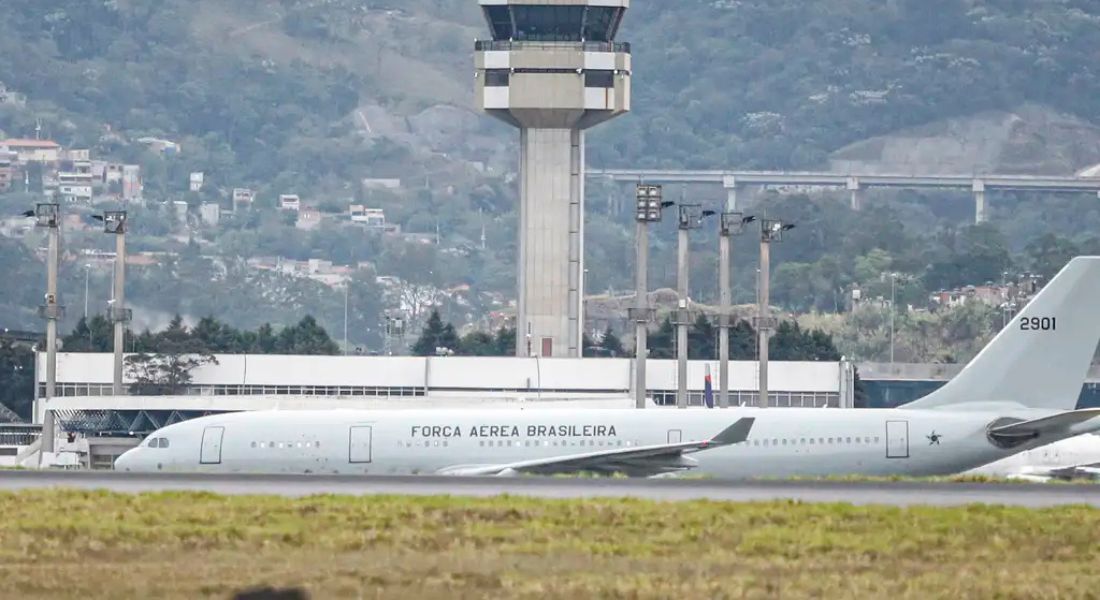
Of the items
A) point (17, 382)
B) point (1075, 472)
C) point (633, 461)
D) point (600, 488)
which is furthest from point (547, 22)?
point (600, 488)

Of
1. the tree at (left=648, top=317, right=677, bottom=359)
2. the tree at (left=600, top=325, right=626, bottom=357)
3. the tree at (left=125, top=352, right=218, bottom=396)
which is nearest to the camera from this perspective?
the tree at (left=125, top=352, right=218, bottom=396)

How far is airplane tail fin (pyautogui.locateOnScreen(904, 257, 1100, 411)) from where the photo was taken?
64438mm

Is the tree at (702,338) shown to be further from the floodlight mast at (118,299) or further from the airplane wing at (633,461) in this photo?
the airplane wing at (633,461)

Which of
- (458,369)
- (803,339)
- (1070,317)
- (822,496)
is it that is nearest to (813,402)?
(458,369)

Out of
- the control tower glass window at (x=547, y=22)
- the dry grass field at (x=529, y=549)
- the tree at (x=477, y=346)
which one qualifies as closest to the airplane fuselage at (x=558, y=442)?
the dry grass field at (x=529, y=549)

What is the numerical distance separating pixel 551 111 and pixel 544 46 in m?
3.31

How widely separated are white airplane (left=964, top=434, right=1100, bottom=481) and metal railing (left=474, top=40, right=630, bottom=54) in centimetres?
5003

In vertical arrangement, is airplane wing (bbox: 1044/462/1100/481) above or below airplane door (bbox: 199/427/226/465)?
below

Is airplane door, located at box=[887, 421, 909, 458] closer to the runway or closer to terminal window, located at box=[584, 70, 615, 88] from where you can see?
the runway

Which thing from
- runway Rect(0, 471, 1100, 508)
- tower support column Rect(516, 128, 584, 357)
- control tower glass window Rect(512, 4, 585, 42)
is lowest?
runway Rect(0, 471, 1100, 508)

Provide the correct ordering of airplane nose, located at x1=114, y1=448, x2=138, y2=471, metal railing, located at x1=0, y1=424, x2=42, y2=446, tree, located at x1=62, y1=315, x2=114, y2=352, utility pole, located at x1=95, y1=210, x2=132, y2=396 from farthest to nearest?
1. tree, located at x1=62, y1=315, x2=114, y2=352
2. utility pole, located at x1=95, y1=210, x2=132, y2=396
3. metal railing, located at x1=0, y1=424, x2=42, y2=446
4. airplane nose, located at x1=114, y1=448, x2=138, y2=471

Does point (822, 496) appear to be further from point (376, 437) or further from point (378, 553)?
point (376, 437)

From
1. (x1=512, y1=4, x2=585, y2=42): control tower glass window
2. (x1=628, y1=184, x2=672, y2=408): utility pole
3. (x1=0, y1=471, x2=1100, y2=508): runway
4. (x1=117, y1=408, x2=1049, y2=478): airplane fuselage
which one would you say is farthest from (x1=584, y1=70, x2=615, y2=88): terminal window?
(x1=0, y1=471, x2=1100, y2=508): runway

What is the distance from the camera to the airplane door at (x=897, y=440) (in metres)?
62.2
